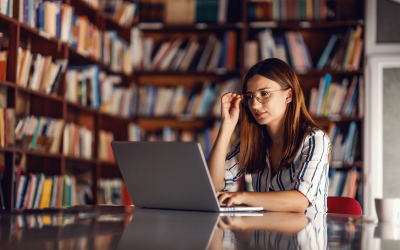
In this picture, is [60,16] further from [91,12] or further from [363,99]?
[363,99]

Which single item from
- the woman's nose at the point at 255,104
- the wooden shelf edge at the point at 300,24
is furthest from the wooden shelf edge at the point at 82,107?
the woman's nose at the point at 255,104

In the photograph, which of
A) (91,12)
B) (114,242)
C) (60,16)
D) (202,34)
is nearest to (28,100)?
(60,16)

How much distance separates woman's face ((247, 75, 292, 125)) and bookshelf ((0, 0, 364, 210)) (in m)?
1.56

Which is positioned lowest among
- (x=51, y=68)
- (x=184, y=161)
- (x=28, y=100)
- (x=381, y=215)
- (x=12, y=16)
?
(x=381, y=215)

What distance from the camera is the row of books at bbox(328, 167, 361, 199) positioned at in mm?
3539

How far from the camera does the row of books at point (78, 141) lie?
10.3 feet

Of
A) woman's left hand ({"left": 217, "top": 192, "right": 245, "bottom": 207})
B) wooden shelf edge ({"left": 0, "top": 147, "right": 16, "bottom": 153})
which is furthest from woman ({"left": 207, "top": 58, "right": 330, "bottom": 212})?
wooden shelf edge ({"left": 0, "top": 147, "right": 16, "bottom": 153})

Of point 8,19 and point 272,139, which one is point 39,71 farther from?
point 272,139

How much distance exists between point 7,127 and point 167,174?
5.37ft

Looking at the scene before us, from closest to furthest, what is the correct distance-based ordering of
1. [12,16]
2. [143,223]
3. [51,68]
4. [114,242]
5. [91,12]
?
[114,242] → [143,223] → [12,16] → [51,68] → [91,12]

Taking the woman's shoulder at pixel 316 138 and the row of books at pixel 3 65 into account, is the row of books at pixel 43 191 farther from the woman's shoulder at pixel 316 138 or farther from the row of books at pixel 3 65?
the woman's shoulder at pixel 316 138

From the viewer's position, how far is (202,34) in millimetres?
3998

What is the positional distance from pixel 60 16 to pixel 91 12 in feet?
1.84

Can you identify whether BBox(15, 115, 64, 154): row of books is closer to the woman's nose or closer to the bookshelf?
the bookshelf
